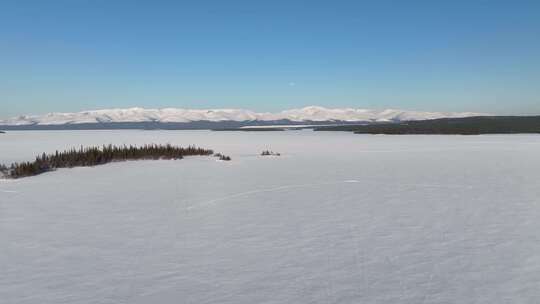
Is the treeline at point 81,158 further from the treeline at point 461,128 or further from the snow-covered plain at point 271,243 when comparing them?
the treeline at point 461,128

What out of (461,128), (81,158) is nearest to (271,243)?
(81,158)

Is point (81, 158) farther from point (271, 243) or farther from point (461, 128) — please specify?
point (461, 128)

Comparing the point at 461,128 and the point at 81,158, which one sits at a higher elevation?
the point at 461,128

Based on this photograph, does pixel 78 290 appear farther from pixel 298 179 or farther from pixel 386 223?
pixel 298 179

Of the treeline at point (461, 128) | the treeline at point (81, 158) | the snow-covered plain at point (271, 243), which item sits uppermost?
the treeline at point (461, 128)

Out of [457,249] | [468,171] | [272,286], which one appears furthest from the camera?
[468,171]

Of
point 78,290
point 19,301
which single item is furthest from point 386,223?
point 19,301

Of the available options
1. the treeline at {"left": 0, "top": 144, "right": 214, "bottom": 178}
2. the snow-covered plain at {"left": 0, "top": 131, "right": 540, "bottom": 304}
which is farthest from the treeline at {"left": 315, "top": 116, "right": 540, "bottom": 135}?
the snow-covered plain at {"left": 0, "top": 131, "right": 540, "bottom": 304}

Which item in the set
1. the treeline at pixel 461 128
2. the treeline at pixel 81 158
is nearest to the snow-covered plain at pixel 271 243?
the treeline at pixel 81 158
